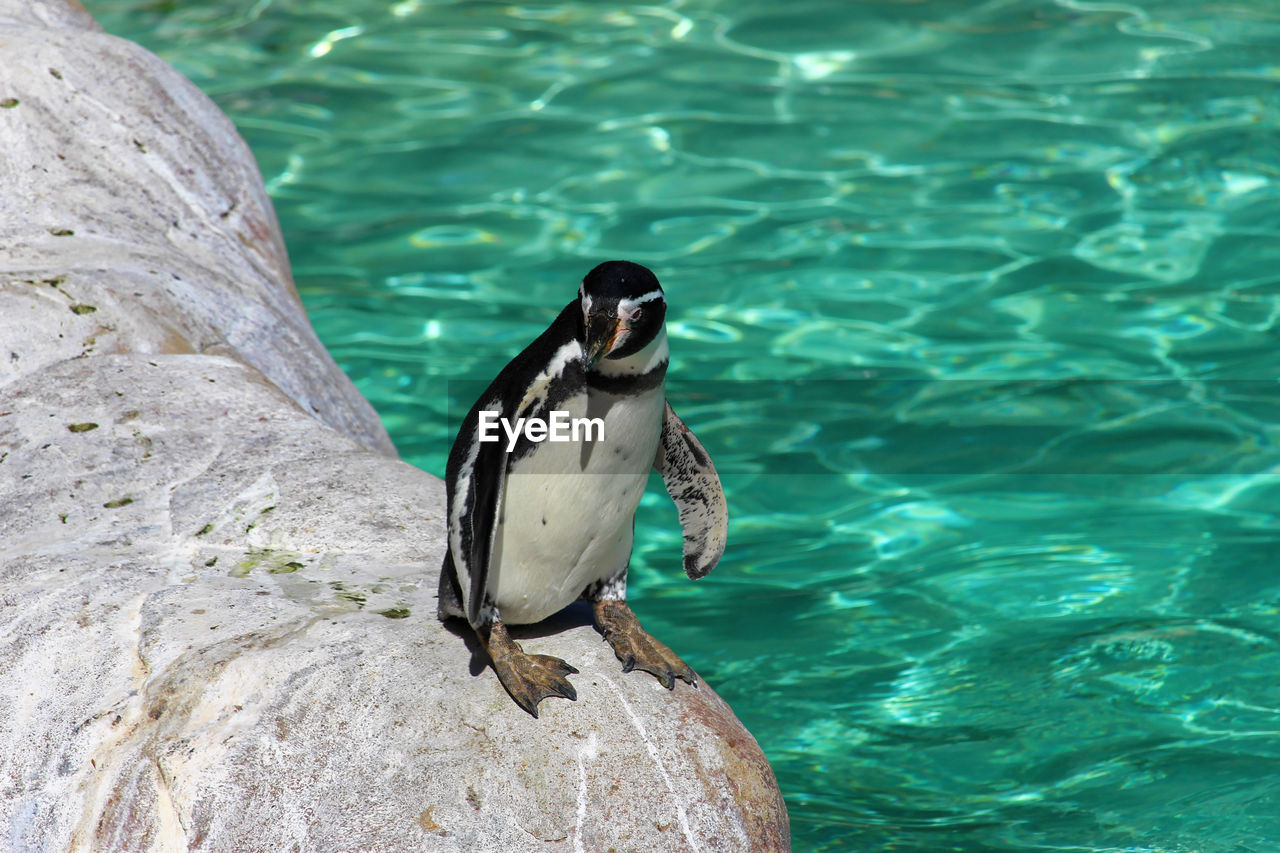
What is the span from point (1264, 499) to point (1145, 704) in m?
1.55

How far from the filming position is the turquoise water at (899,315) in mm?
4484

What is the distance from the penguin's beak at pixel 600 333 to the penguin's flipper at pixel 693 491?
1.59 feet

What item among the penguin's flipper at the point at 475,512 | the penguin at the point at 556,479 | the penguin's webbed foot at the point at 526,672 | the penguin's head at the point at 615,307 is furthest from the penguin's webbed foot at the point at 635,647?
the penguin's head at the point at 615,307

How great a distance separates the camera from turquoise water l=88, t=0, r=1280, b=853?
14.7ft

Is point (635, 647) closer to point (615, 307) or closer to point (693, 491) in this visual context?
point (693, 491)

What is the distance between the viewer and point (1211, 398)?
633 cm

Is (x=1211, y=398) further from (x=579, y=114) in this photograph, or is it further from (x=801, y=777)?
(x=579, y=114)

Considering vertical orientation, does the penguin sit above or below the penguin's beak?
below

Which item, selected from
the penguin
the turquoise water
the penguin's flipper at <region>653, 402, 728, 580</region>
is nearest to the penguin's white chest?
the penguin

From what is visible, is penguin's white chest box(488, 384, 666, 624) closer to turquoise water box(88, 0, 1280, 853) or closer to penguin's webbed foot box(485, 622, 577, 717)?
penguin's webbed foot box(485, 622, 577, 717)

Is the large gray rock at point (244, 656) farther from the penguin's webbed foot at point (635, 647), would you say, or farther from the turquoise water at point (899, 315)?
the turquoise water at point (899, 315)

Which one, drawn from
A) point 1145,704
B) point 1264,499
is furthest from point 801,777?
point 1264,499

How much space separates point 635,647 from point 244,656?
81cm

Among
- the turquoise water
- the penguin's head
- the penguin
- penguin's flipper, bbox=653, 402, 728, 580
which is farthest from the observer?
the turquoise water
